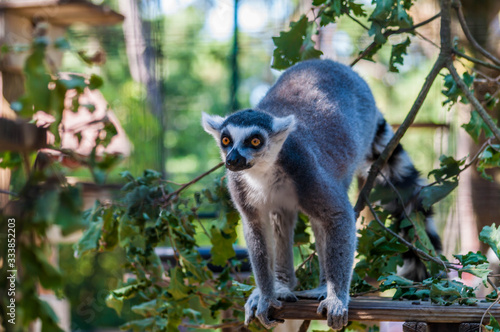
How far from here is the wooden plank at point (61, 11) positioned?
3.41 metres

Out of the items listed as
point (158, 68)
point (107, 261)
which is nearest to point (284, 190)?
point (158, 68)

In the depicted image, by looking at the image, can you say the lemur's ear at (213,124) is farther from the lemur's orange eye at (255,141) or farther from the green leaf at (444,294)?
the green leaf at (444,294)

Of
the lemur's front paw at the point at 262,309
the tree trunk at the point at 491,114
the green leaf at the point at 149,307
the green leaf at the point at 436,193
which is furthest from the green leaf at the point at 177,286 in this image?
the tree trunk at the point at 491,114

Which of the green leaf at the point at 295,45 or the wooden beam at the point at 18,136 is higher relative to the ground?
the green leaf at the point at 295,45

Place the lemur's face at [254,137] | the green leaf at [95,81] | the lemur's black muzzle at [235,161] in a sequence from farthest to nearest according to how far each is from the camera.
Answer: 1. the lemur's face at [254,137]
2. the lemur's black muzzle at [235,161]
3. the green leaf at [95,81]

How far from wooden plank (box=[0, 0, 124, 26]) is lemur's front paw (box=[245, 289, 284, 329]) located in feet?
7.11

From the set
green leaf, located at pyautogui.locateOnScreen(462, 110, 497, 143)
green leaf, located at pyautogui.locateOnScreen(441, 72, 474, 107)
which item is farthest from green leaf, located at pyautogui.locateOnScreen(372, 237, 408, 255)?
green leaf, located at pyautogui.locateOnScreen(441, 72, 474, 107)

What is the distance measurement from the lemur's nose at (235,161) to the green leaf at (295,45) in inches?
46.7

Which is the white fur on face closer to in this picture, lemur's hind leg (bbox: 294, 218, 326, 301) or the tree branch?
lemur's hind leg (bbox: 294, 218, 326, 301)

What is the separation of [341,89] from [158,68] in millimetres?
2917

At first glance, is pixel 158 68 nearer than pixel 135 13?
Yes

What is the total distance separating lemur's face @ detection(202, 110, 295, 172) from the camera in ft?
8.06

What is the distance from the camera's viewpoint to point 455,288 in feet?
7.58

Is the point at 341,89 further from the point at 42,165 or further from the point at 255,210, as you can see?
the point at 42,165
